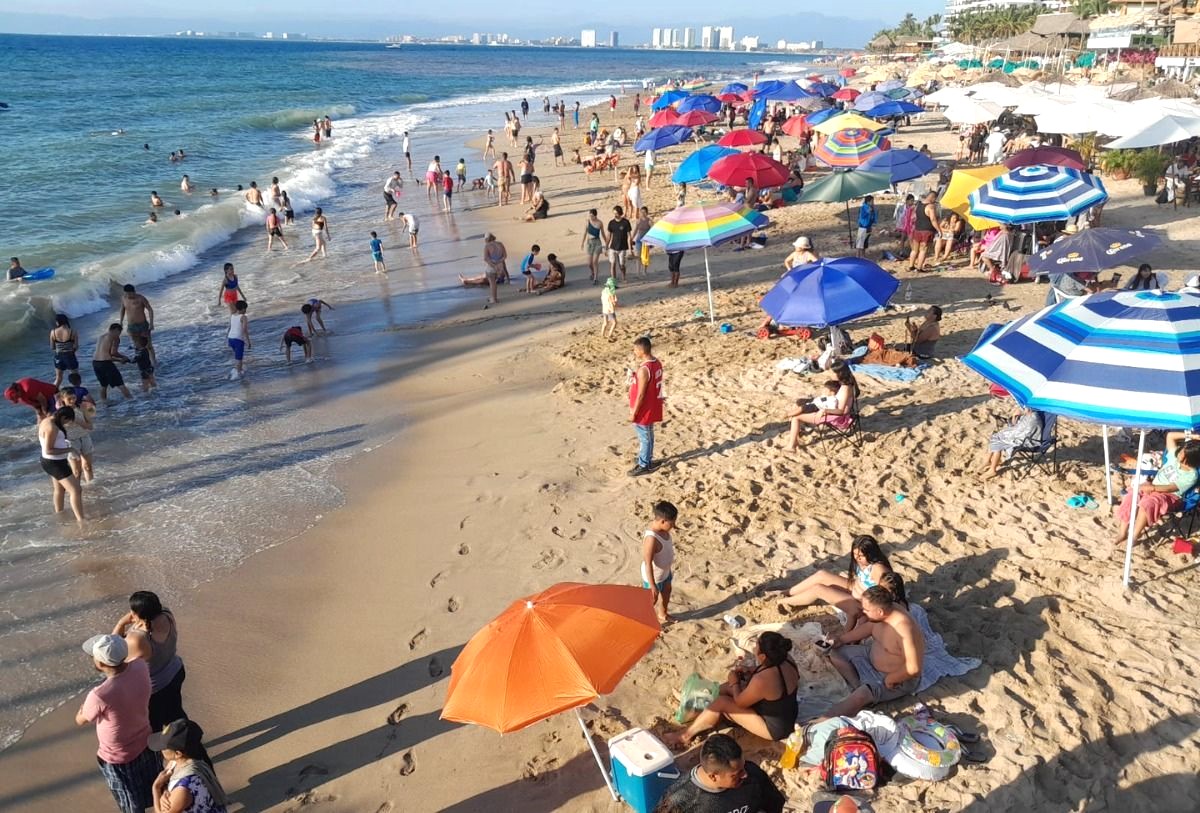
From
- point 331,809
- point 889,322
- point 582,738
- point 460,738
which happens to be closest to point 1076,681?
point 582,738

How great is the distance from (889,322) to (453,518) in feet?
22.8

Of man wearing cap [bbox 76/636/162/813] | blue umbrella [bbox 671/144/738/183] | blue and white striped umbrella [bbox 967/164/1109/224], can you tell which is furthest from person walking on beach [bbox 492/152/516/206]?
man wearing cap [bbox 76/636/162/813]

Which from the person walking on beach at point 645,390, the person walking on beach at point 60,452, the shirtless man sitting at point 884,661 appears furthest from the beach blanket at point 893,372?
the person walking on beach at point 60,452

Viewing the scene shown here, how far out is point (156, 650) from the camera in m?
4.94

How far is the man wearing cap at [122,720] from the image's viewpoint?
434cm

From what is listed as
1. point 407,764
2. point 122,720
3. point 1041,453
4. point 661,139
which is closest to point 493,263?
point 661,139

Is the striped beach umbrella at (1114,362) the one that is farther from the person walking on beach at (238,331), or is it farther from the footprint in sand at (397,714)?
the person walking on beach at (238,331)

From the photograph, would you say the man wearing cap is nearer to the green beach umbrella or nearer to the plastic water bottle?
the plastic water bottle

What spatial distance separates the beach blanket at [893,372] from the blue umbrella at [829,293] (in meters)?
1.38

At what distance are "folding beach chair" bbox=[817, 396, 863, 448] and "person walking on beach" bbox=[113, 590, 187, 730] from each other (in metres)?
6.23

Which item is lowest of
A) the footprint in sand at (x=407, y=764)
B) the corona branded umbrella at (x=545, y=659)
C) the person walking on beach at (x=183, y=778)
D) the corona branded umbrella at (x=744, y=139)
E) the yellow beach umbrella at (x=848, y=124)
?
the footprint in sand at (x=407, y=764)

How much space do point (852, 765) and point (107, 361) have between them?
1063 centimetres

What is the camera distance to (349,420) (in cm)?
1022

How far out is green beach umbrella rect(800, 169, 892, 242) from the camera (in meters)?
12.2
